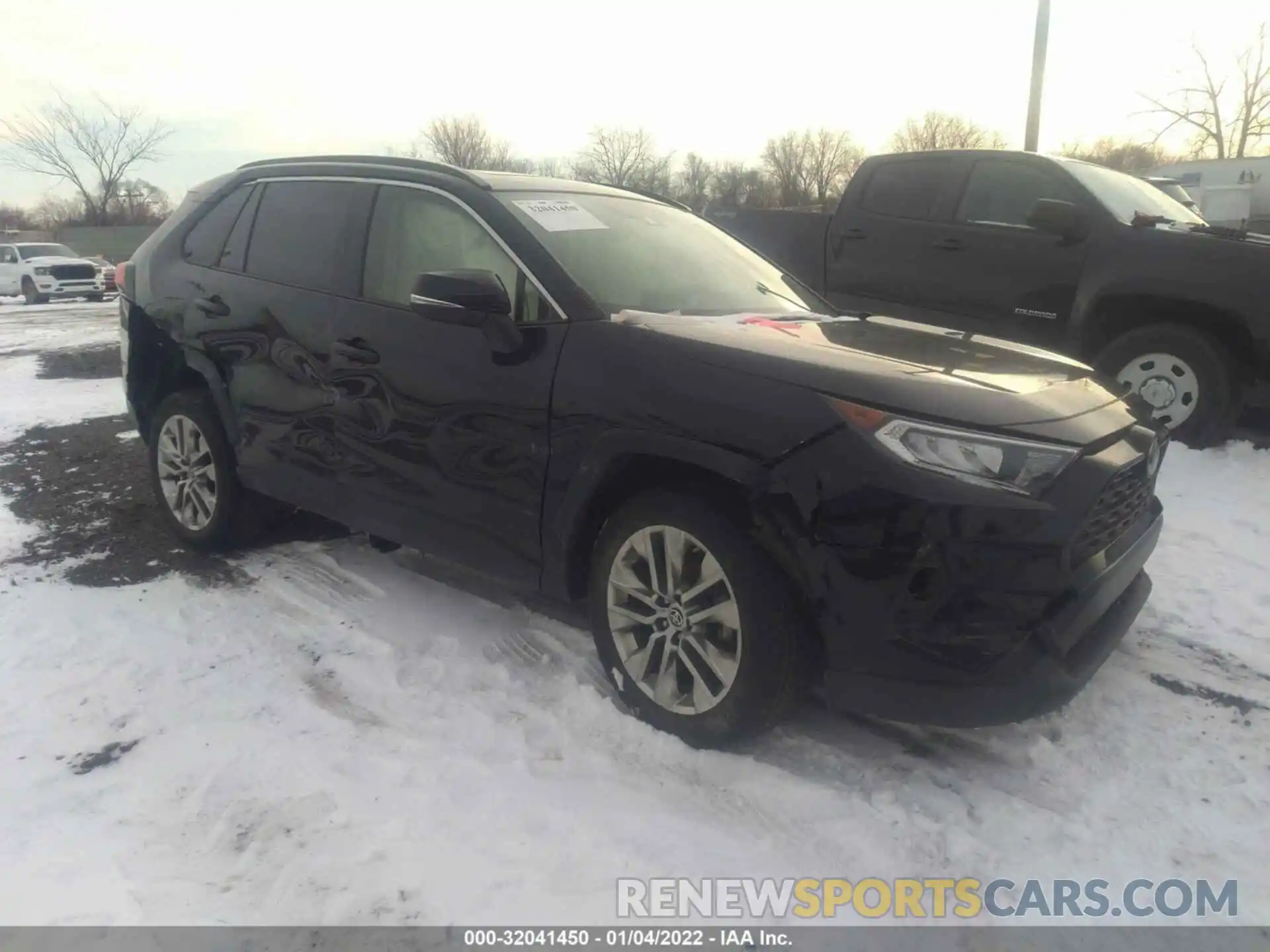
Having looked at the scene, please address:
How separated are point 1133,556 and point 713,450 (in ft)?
4.70

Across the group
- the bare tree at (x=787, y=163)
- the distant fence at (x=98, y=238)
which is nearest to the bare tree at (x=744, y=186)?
the bare tree at (x=787, y=163)

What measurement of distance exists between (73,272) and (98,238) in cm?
2433

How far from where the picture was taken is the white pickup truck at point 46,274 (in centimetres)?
2559

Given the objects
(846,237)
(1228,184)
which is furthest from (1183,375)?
(1228,184)

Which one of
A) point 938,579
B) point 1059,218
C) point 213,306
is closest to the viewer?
point 938,579

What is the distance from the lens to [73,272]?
85.1 ft

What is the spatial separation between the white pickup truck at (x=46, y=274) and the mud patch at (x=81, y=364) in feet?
54.4

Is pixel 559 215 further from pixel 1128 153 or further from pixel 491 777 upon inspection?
pixel 1128 153

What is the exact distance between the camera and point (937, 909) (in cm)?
225

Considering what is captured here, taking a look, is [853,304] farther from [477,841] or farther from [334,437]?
[477,841]

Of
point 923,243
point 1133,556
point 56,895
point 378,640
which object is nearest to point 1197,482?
point 923,243

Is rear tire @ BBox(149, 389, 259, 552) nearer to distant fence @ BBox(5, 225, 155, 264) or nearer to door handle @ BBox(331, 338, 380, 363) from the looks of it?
Answer: door handle @ BBox(331, 338, 380, 363)

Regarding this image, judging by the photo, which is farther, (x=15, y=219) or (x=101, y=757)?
(x=15, y=219)

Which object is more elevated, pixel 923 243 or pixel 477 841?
pixel 923 243
